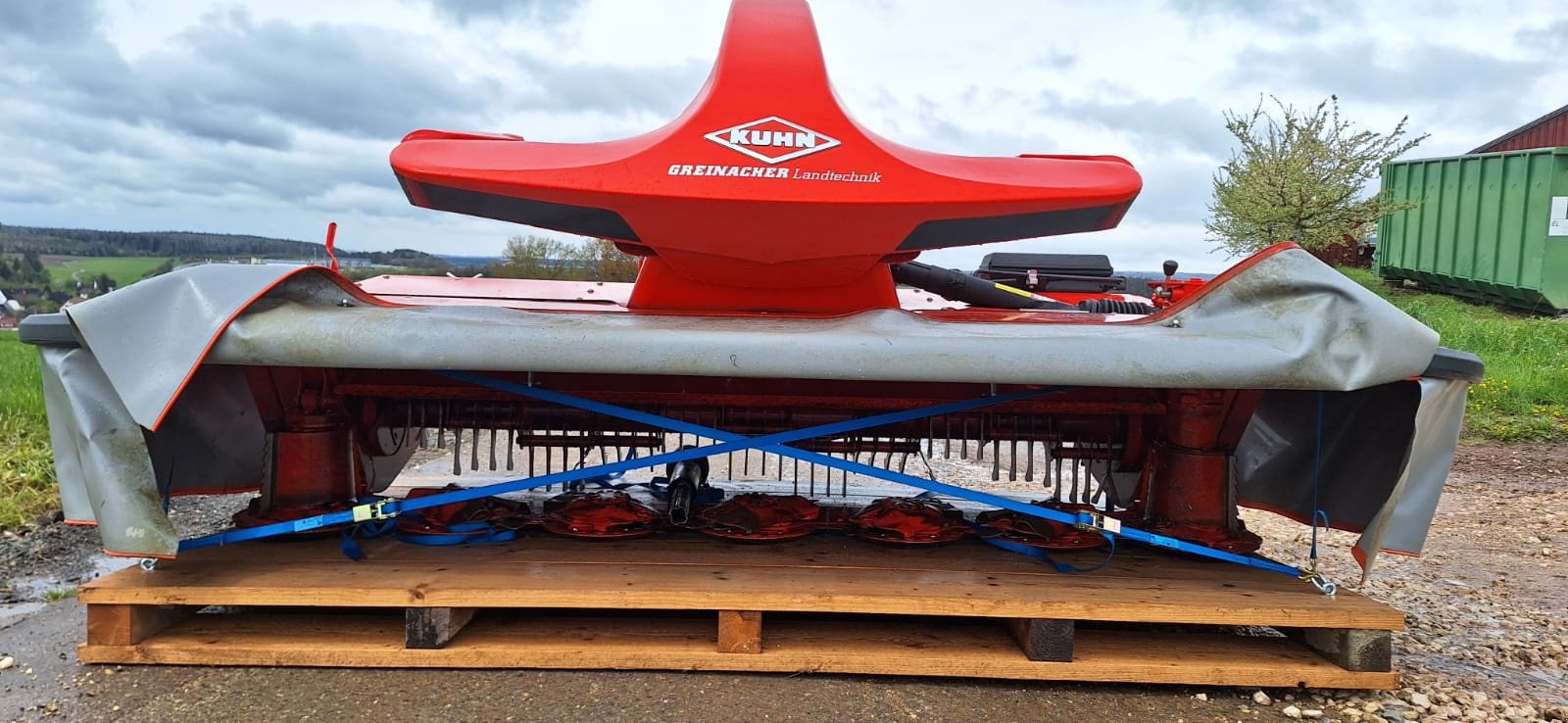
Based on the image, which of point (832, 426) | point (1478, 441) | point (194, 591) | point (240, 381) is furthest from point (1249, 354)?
point (1478, 441)

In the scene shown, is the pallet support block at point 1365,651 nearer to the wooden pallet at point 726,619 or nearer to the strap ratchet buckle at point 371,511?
the wooden pallet at point 726,619

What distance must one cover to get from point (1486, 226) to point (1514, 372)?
6145 mm

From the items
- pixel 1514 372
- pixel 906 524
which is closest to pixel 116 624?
pixel 906 524

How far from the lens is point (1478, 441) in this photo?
754cm

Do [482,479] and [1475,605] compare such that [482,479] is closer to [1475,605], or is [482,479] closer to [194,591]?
[194,591]

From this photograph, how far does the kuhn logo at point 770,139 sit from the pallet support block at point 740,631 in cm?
131

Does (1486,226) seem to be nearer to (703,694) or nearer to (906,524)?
(906,524)

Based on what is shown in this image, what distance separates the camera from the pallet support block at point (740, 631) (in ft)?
8.88

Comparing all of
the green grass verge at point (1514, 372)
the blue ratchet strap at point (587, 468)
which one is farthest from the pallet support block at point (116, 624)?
the green grass verge at point (1514, 372)

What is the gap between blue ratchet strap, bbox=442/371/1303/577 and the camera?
117 inches

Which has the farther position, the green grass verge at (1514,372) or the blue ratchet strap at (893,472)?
the green grass verge at (1514,372)

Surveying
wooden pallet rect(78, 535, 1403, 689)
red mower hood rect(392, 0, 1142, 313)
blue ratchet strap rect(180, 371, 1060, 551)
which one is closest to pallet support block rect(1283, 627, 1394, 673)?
wooden pallet rect(78, 535, 1403, 689)

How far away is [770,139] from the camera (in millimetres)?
2818

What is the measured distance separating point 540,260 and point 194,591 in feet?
58.1
